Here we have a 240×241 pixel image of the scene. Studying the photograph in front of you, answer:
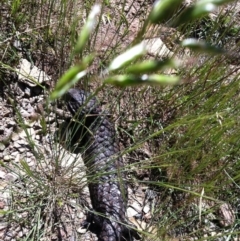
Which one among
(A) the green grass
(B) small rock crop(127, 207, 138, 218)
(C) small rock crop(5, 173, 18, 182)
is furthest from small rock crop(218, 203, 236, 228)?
(C) small rock crop(5, 173, 18, 182)

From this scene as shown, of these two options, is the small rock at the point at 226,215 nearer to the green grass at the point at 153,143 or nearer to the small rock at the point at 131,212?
the green grass at the point at 153,143

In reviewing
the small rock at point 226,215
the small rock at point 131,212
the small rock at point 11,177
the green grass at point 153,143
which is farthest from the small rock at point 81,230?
the small rock at point 226,215

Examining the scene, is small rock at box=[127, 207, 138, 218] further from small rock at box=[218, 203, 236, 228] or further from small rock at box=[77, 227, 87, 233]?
small rock at box=[218, 203, 236, 228]

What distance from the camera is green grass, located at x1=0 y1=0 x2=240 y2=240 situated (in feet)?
6.26

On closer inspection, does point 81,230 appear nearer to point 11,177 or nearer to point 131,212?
point 131,212

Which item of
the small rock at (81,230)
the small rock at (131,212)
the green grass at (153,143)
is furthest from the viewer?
the small rock at (131,212)

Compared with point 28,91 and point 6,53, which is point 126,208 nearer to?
point 28,91

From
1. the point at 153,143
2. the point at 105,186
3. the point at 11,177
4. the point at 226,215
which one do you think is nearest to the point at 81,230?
the point at 105,186

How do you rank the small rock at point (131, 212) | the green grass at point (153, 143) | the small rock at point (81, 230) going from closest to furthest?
the green grass at point (153, 143) → the small rock at point (81, 230) → the small rock at point (131, 212)

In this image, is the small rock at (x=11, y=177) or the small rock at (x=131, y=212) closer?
the small rock at (x=11, y=177)

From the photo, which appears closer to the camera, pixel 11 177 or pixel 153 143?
pixel 11 177

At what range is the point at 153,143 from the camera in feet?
7.68

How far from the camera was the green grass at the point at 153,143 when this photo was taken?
191 centimetres

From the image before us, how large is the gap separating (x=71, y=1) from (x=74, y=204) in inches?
40.1
